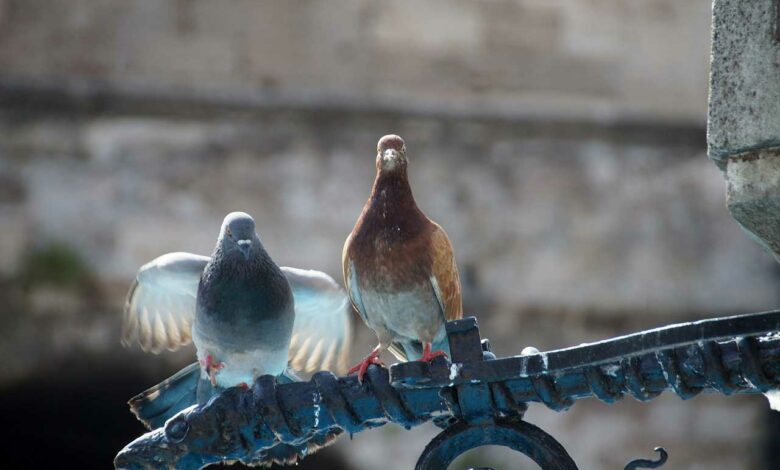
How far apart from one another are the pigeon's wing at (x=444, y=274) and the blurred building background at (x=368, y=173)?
391 cm

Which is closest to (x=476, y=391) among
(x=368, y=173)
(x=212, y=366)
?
(x=212, y=366)

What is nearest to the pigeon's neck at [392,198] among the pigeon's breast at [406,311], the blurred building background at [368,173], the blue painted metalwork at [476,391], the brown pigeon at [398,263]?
the brown pigeon at [398,263]

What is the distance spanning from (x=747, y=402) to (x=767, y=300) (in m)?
0.63

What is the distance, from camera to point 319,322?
3895mm

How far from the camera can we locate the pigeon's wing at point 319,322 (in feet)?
12.5

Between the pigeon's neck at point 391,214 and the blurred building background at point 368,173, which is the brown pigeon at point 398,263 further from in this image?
the blurred building background at point 368,173

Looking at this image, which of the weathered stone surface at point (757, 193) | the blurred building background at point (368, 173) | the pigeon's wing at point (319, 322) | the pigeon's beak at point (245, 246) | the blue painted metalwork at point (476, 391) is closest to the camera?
the blue painted metalwork at point (476, 391)

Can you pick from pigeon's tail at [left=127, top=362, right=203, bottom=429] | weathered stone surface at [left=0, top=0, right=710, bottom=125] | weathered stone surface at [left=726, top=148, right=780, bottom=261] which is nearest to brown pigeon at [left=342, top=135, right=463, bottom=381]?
pigeon's tail at [left=127, top=362, right=203, bottom=429]

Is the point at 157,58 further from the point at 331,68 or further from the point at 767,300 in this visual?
the point at 767,300

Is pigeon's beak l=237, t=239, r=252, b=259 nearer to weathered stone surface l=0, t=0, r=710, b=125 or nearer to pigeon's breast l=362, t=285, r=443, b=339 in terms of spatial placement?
pigeon's breast l=362, t=285, r=443, b=339

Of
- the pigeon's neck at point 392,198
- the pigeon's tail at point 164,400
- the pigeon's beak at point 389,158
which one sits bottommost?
the pigeon's tail at point 164,400

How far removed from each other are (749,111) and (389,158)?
126 centimetres

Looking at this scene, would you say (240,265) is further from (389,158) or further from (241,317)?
(389,158)

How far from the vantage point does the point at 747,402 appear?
8234 millimetres
